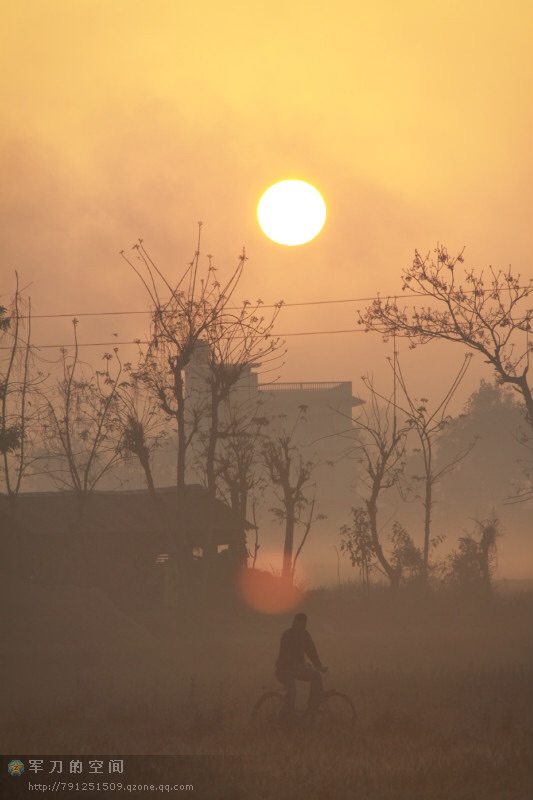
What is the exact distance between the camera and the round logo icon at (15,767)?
39.9 ft

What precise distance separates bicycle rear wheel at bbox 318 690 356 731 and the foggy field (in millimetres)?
323

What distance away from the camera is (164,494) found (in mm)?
44844

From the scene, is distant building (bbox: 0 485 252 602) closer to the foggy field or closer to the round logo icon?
the foggy field

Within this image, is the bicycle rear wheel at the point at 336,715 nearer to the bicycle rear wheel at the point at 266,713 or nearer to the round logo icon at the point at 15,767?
the bicycle rear wheel at the point at 266,713

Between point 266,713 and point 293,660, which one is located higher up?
point 293,660

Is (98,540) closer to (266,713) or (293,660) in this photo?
(266,713)

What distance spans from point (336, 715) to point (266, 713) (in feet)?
4.21

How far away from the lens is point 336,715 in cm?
1675

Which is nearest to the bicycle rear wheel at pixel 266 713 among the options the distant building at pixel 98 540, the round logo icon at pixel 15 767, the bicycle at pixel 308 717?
the bicycle at pixel 308 717

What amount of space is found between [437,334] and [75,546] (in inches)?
829

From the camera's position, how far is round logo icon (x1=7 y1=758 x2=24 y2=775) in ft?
39.9

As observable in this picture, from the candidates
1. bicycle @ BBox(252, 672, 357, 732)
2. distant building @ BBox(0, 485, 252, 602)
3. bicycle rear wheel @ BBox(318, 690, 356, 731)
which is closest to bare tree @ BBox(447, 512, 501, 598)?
distant building @ BBox(0, 485, 252, 602)

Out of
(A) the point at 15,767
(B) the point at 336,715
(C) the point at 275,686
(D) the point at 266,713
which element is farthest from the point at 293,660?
(C) the point at 275,686

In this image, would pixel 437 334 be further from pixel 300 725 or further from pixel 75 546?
pixel 75 546
